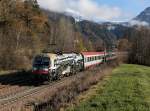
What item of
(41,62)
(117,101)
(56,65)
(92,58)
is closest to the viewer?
(117,101)

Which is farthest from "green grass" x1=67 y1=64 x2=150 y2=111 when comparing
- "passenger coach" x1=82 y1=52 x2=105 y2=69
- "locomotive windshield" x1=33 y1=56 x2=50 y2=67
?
"passenger coach" x1=82 y1=52 x2=105 y2=69

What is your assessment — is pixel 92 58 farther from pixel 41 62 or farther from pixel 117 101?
pixel 117 101

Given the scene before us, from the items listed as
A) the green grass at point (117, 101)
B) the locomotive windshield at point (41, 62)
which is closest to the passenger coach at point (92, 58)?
the locomotive windshield at point (41, 62)

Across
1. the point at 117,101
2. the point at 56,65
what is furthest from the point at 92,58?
the point at 117,101

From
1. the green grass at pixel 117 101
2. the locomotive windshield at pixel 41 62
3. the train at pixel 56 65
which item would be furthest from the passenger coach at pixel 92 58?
the green grass at pixel 117 101

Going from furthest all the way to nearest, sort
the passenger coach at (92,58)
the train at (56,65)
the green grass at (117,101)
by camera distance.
Result: 1. the passenger coach at (92,58)
2. the train at (56,65)
3. the green grass at (117,101)

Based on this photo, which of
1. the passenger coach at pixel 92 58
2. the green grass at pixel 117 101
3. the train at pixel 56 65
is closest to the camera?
the green grass at pixel 117 101

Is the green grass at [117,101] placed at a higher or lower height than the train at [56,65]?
lower

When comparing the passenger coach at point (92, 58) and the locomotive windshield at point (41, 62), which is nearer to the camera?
the locomotive windshield at point (41, 62)

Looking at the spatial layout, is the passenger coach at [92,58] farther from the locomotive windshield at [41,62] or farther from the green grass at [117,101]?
the green grass at [117,101]

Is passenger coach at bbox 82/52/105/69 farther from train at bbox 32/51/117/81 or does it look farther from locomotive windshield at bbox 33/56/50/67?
locomotive windshield at bbox 33/56/50/67

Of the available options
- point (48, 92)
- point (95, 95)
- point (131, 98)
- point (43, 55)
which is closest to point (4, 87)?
point (48, 92)

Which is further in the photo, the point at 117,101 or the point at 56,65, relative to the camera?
the point at 56,65

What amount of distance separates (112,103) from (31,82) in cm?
1604
